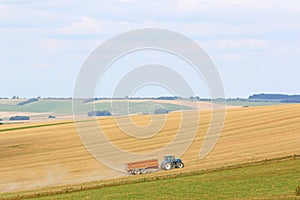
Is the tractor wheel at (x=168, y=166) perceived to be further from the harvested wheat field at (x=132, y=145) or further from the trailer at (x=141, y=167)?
the harvested wheat field at (x=132, y=145)

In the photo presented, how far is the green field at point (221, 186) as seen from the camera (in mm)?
35688

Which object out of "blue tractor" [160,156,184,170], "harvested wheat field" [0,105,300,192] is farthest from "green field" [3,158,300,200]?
"blue tractor" [160,156,184,170]

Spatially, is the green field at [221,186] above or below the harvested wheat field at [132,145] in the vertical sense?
below

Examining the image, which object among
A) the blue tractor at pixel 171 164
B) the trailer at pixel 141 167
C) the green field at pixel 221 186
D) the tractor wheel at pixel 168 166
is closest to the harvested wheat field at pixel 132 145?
the blue tractor at pixel 171 164

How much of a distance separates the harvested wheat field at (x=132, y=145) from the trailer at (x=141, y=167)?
5.23 feet

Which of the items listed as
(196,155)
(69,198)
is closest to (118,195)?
(69,198)

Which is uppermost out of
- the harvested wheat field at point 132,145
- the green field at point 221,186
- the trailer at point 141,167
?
the harvested wheat field at point 132,145

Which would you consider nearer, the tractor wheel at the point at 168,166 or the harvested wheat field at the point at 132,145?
the tractor wheel at the point at 168,166

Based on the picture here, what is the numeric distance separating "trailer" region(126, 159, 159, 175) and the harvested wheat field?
5.23ft

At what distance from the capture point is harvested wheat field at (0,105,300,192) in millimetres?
61156

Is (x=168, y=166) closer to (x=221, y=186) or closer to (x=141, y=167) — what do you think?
(x=141, y=167)

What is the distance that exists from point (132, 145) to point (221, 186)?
137 ft

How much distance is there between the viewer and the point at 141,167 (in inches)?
2338

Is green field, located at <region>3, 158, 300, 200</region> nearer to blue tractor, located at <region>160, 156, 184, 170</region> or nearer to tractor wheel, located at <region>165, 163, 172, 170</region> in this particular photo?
tractor wheel, located at <region>165, 163, 172, 170</region>
